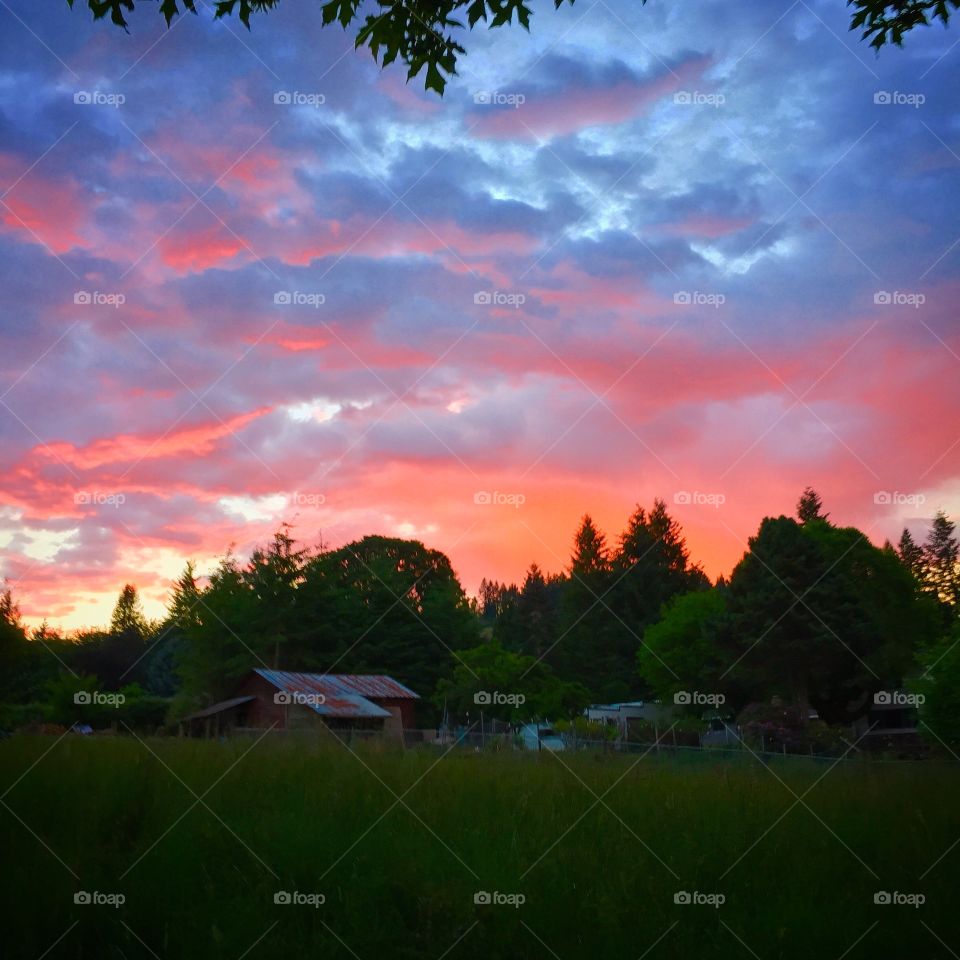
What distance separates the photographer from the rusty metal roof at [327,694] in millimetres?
28959

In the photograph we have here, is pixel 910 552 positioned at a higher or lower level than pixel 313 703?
higher

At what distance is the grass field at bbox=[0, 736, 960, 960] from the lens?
6.12 m

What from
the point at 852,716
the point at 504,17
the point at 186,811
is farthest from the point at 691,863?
the point at 852,716

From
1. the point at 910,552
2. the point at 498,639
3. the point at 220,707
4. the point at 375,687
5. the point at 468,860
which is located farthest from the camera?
the point at 910,552

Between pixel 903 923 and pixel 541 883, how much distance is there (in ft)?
8.79

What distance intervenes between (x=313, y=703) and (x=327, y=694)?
12.1ft

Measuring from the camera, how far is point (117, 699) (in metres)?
12.8

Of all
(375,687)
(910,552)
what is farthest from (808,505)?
(375,687)

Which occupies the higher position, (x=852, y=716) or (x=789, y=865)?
(x=789, y=865)

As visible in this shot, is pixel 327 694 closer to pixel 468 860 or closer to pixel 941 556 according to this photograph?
pixel 468 860

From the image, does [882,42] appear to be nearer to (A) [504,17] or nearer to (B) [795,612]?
(A) [504,17]

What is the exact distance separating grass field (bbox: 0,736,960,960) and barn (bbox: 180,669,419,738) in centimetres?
1705

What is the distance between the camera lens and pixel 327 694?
104 feet

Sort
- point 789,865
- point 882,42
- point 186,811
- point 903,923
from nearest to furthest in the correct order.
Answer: point 903,923
point 882,42
point 789,865
point 186,811
